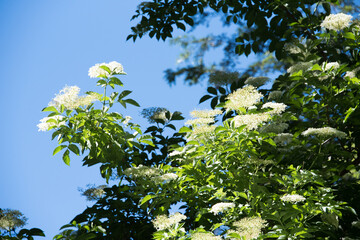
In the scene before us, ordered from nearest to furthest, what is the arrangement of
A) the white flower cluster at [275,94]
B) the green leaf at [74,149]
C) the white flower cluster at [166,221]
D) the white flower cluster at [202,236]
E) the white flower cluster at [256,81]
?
the white flower cluster at [202,236] → the white flower cluster at [166,221] → the green leaf at [74,149] → the white flower cluster at [275,94] → the white flower cluster at [256,81]

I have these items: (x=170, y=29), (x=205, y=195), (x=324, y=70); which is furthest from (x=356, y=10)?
(x=205, y=195)

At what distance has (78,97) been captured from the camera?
2.38 m

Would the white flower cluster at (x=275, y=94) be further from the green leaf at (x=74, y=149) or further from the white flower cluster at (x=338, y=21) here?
the green leaf at (x=74, y=149)

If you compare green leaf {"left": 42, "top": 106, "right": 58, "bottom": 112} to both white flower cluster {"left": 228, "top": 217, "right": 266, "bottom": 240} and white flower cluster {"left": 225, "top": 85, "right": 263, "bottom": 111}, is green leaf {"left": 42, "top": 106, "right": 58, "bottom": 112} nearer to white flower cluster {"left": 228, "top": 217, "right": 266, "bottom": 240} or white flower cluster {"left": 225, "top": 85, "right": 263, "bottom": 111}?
white flower cluster {"left": 225, "top": 85, "right": 263, "bottom": 111}

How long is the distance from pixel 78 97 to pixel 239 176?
1.02 metres

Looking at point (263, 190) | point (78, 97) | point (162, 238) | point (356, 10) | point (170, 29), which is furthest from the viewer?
point (356, 10)

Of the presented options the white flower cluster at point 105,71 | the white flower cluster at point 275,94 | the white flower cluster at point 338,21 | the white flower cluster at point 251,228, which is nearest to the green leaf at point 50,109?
the white flower cluster at point 105,71

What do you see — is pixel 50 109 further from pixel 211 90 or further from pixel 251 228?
pixel 211 90

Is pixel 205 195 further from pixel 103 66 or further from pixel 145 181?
pixel 103 66

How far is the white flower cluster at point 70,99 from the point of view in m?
2.34

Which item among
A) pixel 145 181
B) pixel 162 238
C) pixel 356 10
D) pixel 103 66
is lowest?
pixel 162 238

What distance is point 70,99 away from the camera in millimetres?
2350

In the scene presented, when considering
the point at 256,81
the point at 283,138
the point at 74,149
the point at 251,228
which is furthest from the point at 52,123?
the point at 256,81

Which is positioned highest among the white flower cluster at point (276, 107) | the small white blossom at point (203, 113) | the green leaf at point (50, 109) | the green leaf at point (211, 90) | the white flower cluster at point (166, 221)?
the green leaf at point (211, 90)
